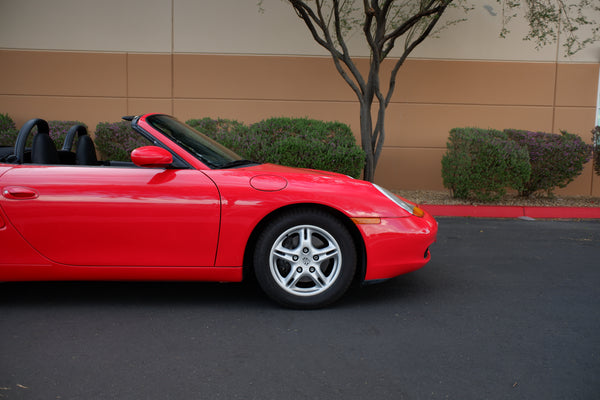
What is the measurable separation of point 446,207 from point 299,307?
5.26m

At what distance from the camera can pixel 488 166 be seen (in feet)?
27.5

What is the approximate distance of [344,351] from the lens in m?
2.80

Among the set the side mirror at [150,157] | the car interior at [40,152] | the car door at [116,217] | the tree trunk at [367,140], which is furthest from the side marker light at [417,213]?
the tree trunk at [367,140]

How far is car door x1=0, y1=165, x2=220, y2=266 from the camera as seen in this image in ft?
10.9

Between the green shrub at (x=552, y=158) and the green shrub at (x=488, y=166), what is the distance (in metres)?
0.47

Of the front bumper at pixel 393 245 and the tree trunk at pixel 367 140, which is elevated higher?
the tree trunk at pixel 367 140

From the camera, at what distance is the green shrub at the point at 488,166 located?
834 centimetres

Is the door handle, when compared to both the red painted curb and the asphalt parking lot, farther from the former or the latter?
the red painted curb

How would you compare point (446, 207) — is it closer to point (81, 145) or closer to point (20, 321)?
point (81, 145)

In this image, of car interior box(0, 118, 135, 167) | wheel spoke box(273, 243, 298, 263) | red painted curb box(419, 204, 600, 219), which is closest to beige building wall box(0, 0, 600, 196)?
red painted curb box(419, 204, 600, 219)

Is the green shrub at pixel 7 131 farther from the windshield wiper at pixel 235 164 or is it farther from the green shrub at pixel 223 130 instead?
the windshield wiper at pixel 235 164

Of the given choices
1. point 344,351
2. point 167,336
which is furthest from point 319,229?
point 167,336

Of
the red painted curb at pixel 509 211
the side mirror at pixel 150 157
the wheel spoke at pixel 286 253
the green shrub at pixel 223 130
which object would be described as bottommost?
the red painted curb at pixel 509 211

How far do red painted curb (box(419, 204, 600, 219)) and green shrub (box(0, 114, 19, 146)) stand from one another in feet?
24.4
